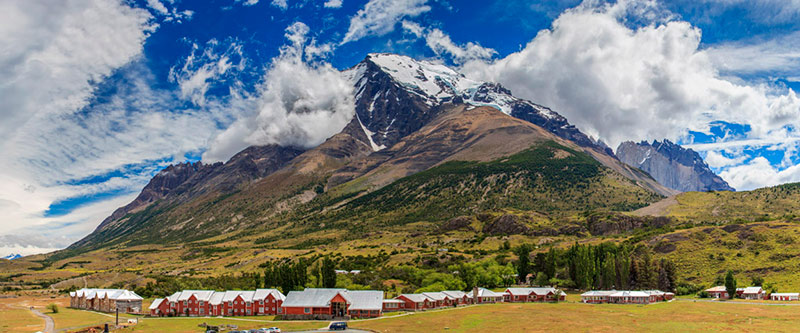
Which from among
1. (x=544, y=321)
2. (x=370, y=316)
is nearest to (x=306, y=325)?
(x=370, y=316)

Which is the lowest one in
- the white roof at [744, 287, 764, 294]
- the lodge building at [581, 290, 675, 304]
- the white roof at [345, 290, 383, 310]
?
the lodge building at [581, 290, 675, 304]

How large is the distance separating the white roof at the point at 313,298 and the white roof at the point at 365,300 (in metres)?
1.36

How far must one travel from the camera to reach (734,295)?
12225 cm

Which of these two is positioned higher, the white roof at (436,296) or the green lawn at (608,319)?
the white roof at (436,296)

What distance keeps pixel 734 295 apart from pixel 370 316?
3302 inches

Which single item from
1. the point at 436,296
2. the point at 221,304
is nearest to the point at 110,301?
the point at 221,304

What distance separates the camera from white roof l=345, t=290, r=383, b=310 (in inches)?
4287

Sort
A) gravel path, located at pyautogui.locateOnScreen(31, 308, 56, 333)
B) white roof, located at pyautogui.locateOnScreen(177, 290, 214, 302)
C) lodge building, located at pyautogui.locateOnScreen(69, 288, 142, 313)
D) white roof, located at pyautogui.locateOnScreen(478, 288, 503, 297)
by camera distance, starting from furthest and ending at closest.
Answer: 1. white roof, located at pyautogui.locateOnScreen(478, 288, 503, 297)
2. lodge building, located at pyautogui.locateOnScreen(69, 288, 142, 313)
3. white roof, located at pyautogui.locateOnScreen(177, 290, 214, 302)
4. gravel path, located at pyautogui.locateOnScreen(31, 308, 56, 333)

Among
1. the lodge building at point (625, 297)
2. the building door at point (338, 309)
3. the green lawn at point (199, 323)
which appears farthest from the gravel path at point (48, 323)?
the lodge building at point (625, 297)

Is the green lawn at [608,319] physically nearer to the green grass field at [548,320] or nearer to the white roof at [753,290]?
the green grass field at [548,320]

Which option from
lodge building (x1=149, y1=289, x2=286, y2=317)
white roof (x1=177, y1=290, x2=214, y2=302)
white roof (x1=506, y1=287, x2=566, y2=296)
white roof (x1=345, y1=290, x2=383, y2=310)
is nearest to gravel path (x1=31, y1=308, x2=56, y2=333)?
lodge building (x1=149, y1=289, x2=286, y2=317)

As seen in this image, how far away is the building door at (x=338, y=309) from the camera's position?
108 meters

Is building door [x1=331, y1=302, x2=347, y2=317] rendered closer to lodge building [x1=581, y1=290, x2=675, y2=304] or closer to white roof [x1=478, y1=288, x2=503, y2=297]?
white roof [x1=478, y1=288, x2=503, y2=297]

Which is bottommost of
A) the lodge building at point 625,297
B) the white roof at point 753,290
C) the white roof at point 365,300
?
the lodge building at point 625,297
